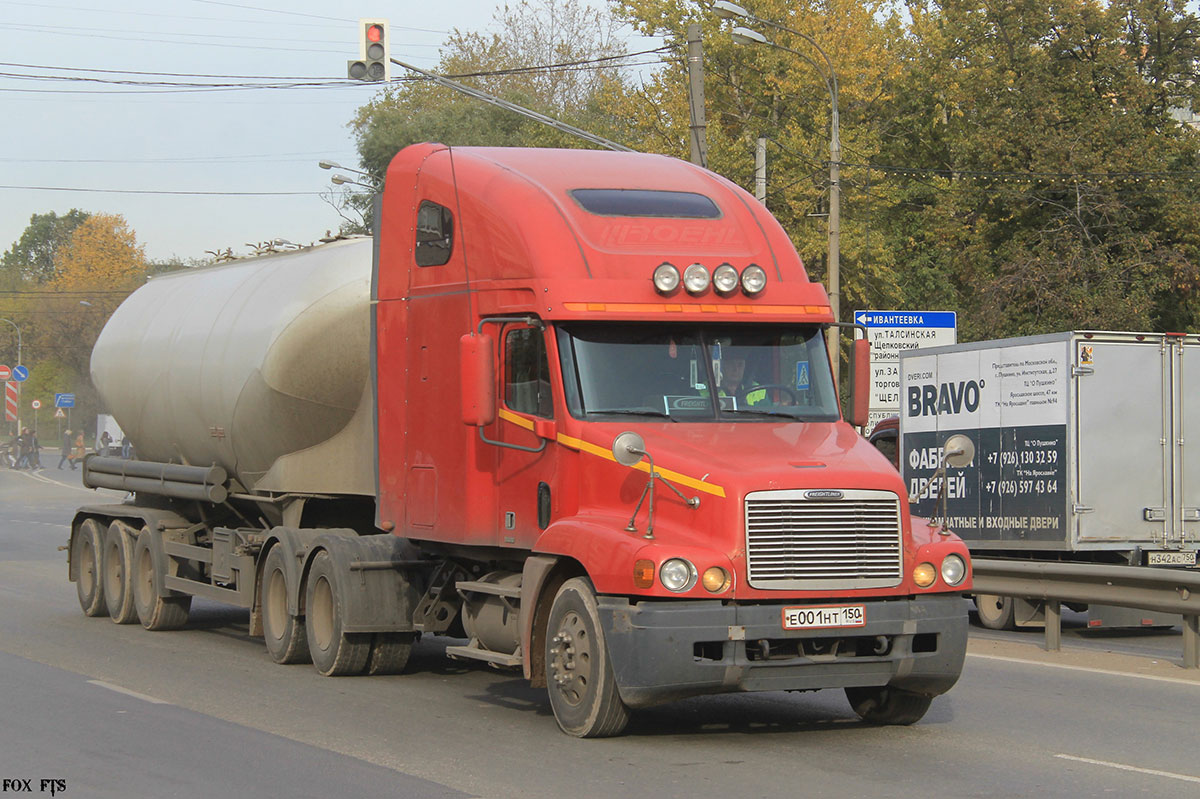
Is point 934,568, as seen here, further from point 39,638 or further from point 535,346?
point 39,638

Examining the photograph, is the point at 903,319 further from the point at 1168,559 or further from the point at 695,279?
the point at 695,279

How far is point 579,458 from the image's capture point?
9953 millimetres

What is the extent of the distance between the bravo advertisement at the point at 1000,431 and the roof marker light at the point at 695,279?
7315mm

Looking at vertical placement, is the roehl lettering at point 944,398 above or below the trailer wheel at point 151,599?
above

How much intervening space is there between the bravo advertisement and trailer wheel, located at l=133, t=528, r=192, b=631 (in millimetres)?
7787

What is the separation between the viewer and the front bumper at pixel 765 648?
9.01 meters

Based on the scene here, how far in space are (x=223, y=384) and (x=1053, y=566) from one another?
7.96 meters

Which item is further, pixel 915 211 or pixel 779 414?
pixel 915 211

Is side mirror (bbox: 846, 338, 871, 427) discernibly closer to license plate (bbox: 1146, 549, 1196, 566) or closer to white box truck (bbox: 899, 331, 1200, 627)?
white box truck (bbox: 899, 331, 1200, 627)

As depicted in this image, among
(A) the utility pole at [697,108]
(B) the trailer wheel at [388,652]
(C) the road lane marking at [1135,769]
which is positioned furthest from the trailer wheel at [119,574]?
(C) the road lane marking at [1135,769]

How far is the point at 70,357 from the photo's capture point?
8675cm

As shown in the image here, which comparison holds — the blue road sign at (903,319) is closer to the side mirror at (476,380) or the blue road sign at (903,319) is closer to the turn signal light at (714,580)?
the side mirror at (476,380)

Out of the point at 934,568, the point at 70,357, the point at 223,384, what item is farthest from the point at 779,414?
the point at 70,357

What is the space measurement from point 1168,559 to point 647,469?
9.51m
